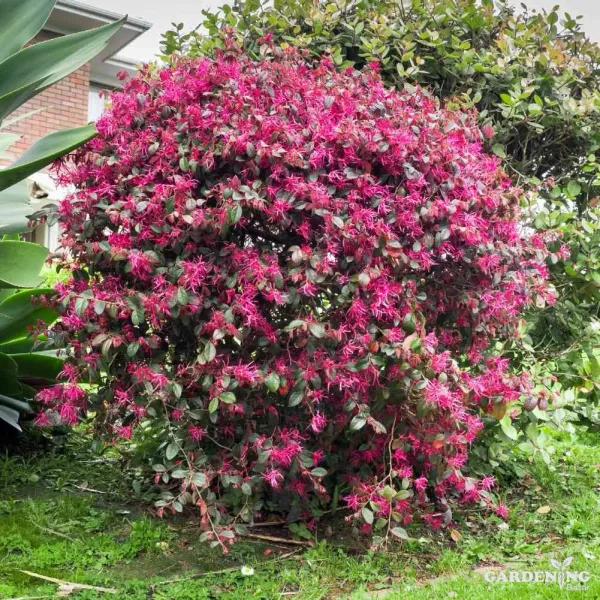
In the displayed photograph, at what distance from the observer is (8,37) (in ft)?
12.2

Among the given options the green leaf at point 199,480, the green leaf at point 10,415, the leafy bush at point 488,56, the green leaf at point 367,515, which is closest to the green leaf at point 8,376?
the green leaf at point 10,415

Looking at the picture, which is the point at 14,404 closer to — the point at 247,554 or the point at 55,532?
the point at 55,532

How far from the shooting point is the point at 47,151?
3381 mm

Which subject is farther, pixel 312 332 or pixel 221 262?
pixel 221 262

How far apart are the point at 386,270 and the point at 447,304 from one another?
0.54 metres

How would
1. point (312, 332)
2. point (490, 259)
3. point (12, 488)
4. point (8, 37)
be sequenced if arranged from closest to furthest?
point (312, 332)
point (490, 259)
point (8, 37)
point (12, 488)

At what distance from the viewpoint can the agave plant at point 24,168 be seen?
322cm

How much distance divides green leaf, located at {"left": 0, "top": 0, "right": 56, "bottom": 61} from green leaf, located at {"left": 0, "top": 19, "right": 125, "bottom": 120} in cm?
23

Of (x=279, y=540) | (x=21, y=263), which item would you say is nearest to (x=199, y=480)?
(x=279, y=540)

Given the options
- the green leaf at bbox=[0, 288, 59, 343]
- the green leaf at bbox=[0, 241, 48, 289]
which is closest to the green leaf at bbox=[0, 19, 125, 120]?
the green leaf at bbox=[0, 241, 48, 289]

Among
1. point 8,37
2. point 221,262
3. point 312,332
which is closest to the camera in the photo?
point 312,332

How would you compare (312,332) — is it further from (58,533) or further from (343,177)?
(58,533)

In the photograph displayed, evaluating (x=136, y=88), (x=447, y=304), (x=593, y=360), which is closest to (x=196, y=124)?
(x=136, y=88)

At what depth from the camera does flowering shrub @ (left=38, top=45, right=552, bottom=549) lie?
3010mm
